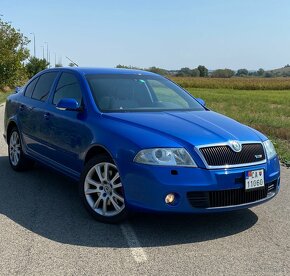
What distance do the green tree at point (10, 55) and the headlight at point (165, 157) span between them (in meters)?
32.3

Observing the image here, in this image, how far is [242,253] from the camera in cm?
406

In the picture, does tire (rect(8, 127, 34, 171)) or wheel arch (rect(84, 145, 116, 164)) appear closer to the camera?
wheel arch (rect(84, 145, 116, 164))

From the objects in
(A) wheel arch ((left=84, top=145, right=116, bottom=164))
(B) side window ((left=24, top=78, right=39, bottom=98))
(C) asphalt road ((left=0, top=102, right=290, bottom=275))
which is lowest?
(C) asphalt road ((left=0, top=102, right=290, bottom=275))

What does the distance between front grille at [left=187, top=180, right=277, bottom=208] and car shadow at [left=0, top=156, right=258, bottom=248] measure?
357mm

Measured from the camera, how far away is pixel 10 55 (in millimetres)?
34812

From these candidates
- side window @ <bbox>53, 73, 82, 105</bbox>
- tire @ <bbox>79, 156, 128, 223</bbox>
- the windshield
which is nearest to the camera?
tire @ <bbox>79, 156, 128, 223</bbox>

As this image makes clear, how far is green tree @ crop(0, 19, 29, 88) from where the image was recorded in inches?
1364

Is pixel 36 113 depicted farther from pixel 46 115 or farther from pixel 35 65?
pixel 35 65

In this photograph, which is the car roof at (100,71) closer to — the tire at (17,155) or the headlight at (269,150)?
the tire at (17,155)

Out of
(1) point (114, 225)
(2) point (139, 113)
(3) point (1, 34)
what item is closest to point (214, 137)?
(2) point (139, 113)

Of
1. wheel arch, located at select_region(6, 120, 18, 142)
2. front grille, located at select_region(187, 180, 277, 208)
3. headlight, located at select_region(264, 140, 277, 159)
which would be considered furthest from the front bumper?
wheel arch, located at select_region(6, 120, 18, 142)

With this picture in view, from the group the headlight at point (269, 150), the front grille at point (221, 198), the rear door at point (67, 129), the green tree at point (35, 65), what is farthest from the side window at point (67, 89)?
the green tree at point (35, 65)

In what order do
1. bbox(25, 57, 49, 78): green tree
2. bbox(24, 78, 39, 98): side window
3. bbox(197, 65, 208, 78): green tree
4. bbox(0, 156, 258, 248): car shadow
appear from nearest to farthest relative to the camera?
bbox(0, 156, 258, 248): car shadow
bbox(24, 78, 39, 98): side window
bbox(25, 57, 49, 78): green tree
bbox(197, 65, 208, 78): green tree

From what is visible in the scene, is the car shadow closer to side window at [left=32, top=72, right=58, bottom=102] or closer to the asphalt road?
the asphalt road
